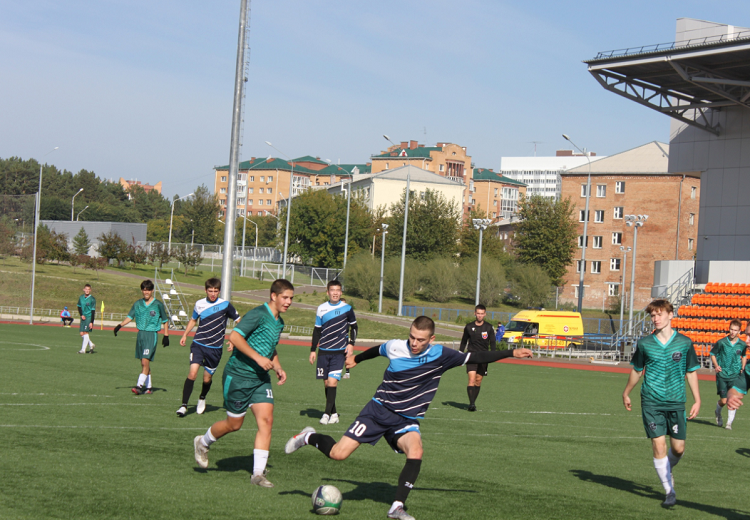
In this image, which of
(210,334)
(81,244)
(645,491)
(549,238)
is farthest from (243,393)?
(549,238)

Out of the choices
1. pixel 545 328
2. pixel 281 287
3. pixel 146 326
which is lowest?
pixel 545 328

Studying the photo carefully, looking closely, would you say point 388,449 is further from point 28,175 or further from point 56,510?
point 28,175

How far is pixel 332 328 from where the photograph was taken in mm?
11562

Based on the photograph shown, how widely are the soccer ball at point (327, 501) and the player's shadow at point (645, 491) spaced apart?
3521mm

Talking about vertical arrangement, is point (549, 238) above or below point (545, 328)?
above

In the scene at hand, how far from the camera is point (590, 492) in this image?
301 inches

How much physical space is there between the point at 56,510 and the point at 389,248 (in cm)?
7368

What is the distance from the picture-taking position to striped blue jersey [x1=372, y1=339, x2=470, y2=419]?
646 cm

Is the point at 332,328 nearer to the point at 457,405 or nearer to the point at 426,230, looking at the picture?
the point at 457,405

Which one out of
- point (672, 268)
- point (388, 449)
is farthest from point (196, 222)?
point (388, 449)

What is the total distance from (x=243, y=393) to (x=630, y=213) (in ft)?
251

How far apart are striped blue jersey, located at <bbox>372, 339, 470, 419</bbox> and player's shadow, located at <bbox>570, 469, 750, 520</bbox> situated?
2904 millimetres

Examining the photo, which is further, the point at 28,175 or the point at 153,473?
the point at 28,175

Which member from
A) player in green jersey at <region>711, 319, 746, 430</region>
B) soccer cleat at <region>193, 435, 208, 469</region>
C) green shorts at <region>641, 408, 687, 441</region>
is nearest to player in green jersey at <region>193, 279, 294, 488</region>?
soccer cleat at <region>193, 435, 208, 469</region>
